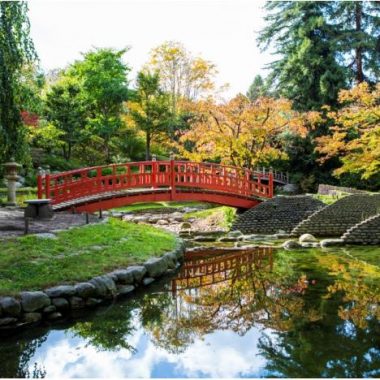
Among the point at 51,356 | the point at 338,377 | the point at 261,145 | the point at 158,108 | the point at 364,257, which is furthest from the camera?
the point at 158,108

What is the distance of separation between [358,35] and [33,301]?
890 inches

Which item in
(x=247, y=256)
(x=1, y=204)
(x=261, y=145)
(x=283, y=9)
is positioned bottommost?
(x=247, y=256)

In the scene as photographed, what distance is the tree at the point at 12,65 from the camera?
1062cm

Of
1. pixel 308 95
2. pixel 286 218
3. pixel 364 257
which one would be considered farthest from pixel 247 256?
pixel 308 95

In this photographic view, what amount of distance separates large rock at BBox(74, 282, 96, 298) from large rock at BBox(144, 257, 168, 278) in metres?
1.61

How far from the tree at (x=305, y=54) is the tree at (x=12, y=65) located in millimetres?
15946

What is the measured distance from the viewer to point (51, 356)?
5.12m

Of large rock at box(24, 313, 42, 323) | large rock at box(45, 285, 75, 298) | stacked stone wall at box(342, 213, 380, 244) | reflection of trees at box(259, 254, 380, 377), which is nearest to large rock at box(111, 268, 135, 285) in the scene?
large rock at box(45, 285, 75, 298)

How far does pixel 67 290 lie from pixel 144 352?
178cm

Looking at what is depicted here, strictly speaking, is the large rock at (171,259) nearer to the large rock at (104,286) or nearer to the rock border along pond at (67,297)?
the rock border along pond at (67,297)

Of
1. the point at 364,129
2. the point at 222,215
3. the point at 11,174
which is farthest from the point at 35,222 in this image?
the point at 364,129

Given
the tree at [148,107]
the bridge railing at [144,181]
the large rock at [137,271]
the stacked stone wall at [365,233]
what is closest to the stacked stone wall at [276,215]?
the bridge railing at [144,181]

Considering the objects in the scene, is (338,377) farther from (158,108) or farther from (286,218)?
(158,108)

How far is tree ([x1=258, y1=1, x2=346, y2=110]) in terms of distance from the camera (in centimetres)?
2297
